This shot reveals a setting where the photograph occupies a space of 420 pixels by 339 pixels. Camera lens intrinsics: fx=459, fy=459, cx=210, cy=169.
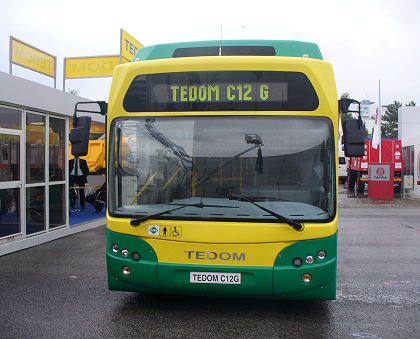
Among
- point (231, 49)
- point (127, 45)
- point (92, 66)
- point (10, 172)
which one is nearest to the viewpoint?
point (231, 49)

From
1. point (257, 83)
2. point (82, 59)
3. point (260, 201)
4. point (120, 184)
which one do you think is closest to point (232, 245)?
point (260, 201)

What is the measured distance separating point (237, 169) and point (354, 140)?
1.41 metres

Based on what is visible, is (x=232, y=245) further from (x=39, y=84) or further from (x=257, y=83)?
(x=39, y=84)

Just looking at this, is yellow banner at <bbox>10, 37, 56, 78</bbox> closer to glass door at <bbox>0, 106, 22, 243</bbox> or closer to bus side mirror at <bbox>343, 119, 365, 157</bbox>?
glass door at <bbox>0, 106, 22, 243</bbox>

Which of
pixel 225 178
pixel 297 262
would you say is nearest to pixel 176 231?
pixel 225 178

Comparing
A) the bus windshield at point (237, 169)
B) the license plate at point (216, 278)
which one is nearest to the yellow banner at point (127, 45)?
the bus windshield at point (237, 169)

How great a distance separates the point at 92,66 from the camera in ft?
56.1

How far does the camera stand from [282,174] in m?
4.55

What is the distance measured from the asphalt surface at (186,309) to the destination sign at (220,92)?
2.28 m

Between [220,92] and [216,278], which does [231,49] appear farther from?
[216,278]

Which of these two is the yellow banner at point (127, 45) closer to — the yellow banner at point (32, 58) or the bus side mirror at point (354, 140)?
the yellow banner at point (32, 58)

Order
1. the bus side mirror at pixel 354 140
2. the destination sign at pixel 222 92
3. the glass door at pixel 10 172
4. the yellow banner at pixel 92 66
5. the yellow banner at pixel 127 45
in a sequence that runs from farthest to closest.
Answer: the yellow banner at pixel 92 66
the yellow banner at pixel 127 45
the glass door at pixel 10 172
the bus side mirror at pixel 354 140
the destination sign at pixel 222 92

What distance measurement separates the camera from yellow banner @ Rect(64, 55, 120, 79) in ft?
55.5

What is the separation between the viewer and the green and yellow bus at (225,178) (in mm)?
4453
